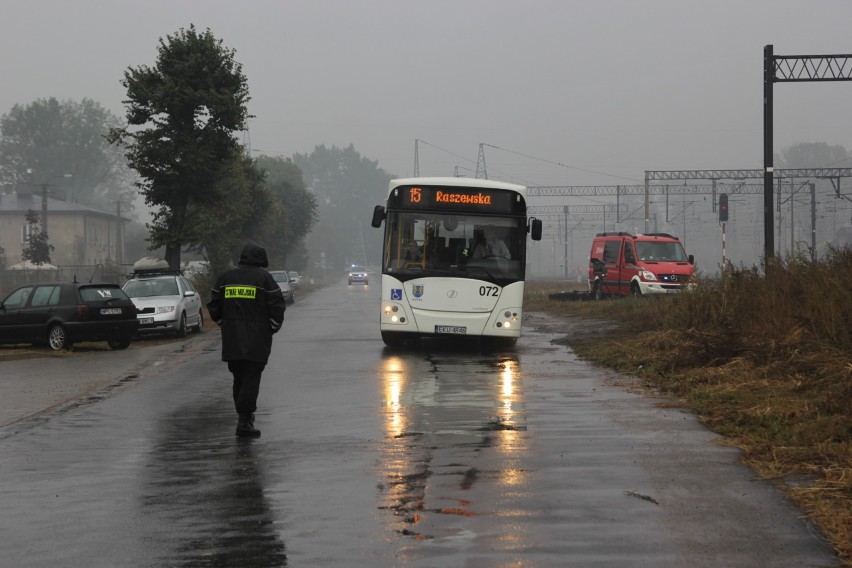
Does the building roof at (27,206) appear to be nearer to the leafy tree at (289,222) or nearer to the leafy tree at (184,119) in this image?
the leafy tree at (289,222)

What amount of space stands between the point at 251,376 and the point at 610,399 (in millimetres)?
4514

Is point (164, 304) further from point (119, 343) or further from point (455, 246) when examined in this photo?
point (455, 246)

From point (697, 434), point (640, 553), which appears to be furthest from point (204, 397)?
point (640, 553)

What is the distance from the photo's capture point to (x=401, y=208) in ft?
67.4

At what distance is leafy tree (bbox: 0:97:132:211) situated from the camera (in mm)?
127438

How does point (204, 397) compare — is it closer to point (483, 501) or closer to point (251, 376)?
point (251, 376)

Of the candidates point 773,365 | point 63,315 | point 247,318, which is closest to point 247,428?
point 247,318

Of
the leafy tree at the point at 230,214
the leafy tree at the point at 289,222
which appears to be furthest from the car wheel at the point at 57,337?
the leafy tree at the point at 289,222

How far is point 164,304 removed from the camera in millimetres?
27312

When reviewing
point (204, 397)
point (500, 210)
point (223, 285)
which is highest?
point (500, 210)

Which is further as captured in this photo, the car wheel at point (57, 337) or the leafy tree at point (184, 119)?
the leafy tree at point (184, 119)

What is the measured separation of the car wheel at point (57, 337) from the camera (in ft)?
75.5

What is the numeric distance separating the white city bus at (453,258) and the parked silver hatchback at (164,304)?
851cm

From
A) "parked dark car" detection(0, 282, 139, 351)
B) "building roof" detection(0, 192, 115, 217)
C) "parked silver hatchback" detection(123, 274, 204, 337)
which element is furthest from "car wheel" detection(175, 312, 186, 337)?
"building roof" detection(0, 192, 115, 217)
